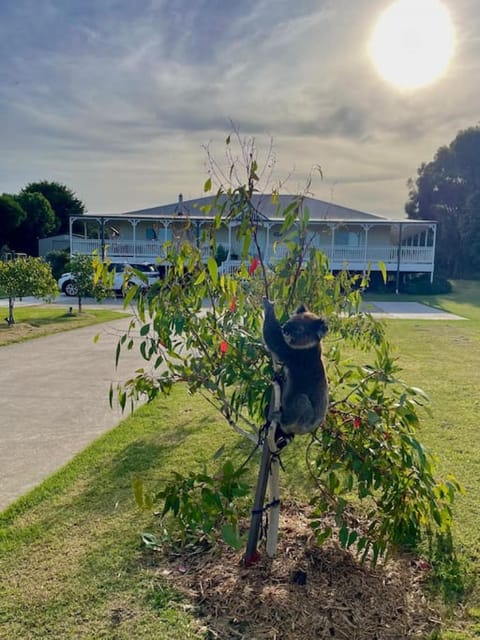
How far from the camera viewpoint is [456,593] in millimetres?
2289

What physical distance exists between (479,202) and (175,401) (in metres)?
29.9

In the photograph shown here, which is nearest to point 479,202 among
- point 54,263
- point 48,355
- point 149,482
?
point 54,263

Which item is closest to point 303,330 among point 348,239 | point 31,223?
point 348,239

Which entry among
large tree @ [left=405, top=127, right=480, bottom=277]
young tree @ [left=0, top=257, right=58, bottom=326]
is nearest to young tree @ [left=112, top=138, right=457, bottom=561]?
young tree @ [left=0, top=257, right=58, bottom=326]

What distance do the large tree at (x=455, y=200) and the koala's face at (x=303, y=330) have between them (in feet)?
104

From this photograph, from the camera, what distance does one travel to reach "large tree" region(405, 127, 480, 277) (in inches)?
1164

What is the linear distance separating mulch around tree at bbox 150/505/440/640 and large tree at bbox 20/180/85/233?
37.9 meters

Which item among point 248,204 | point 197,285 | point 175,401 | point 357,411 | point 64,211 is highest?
point 64,211

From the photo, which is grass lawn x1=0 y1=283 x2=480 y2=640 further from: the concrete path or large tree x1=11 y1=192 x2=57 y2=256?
large tree x1=11 y1=192 x2=57 y2=256

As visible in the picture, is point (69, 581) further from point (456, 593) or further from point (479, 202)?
point (479, 202)

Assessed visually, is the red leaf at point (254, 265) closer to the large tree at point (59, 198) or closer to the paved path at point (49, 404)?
the paved path at point (49, 404)

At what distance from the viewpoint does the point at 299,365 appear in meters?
1.83

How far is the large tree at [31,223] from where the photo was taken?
31500 mm

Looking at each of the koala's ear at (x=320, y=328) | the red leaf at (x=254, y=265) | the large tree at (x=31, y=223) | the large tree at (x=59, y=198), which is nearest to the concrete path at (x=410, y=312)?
the red leaf at (x=254, y=265)
